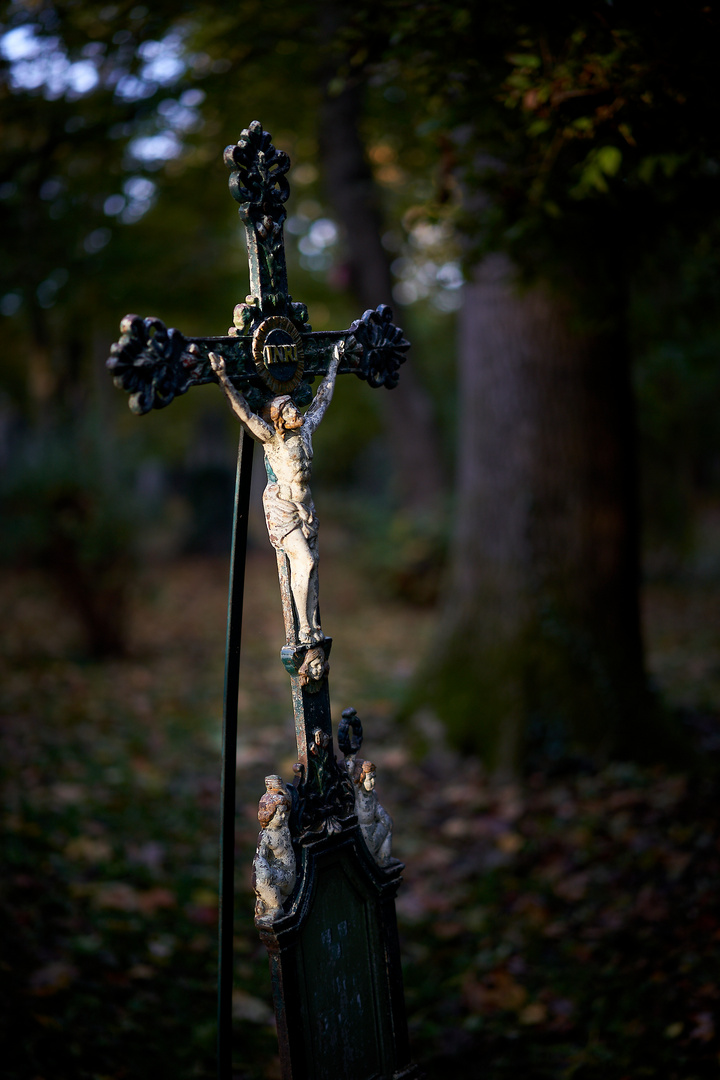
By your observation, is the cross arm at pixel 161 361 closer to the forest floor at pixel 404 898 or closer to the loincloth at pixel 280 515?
the loincloth at pixel 280 515

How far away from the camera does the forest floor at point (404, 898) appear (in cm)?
304

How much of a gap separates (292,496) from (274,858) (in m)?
1.02

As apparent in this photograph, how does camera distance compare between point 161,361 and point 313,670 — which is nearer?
point 161,361

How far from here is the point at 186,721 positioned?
6953 millimetres

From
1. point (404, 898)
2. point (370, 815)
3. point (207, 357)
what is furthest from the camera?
point (404, 898)

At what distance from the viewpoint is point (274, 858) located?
2.32 m

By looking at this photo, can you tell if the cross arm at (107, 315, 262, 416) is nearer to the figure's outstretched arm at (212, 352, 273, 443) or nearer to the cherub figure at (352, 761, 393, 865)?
the figure's outstretched arm at (212, 352, 273, 443)

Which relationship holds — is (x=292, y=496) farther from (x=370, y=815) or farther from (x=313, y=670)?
(x=370, y=815)

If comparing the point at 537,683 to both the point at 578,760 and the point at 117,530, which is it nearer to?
the point at 578,760

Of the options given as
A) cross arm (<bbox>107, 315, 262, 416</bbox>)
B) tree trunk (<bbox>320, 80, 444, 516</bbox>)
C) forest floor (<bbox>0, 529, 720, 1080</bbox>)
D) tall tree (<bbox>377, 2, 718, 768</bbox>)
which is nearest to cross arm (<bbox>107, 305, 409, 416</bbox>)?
cross arm (<bbox>107, 315, 262, 416</bbox>)

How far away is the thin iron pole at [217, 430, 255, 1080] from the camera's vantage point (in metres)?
2.32

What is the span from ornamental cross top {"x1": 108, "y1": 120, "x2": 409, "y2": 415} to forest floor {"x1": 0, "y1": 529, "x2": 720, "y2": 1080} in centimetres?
228

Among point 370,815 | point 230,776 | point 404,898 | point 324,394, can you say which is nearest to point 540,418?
point 404,898

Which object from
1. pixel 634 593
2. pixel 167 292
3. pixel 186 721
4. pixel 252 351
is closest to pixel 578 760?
pixel 634 593
